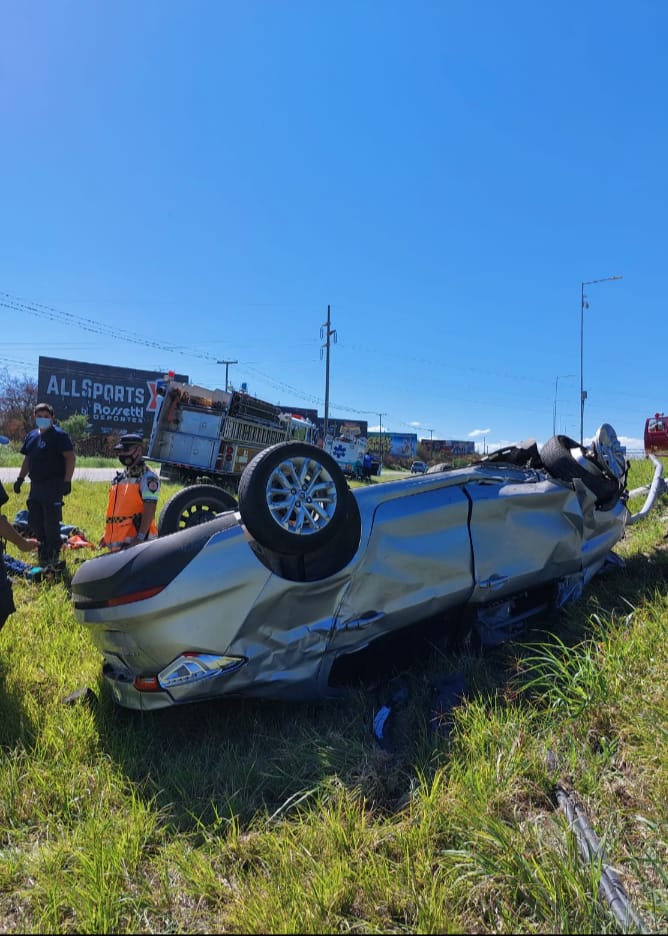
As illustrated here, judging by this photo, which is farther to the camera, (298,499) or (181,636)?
(298,499)

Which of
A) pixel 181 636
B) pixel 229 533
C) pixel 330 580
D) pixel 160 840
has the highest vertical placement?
pixel 229 533

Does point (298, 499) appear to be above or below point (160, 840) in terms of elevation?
above

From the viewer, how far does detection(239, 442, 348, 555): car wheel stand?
225 cm

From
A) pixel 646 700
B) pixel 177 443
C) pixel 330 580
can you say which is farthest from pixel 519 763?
pixel 177 443

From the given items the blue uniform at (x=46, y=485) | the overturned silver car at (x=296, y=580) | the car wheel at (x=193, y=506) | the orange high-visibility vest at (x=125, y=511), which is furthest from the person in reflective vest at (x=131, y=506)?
the overturned silver car at (x=296, y=580)

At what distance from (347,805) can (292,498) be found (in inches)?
47.9

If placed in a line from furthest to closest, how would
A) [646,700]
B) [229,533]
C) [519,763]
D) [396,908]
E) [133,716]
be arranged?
[133,716]
[229,533]
[646,700]
[519,763]
[396,908]

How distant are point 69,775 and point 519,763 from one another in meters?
1.78

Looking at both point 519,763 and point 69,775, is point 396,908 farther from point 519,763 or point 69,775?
point 69,775

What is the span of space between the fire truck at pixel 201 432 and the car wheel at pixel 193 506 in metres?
12.2

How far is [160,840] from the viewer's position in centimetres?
179

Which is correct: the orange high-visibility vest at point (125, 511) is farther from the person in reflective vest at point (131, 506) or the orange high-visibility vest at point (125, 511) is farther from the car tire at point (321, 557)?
the car tire at point (321, 557)

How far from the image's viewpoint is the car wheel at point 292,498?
225cm

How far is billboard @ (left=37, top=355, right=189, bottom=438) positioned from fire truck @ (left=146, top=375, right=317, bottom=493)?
2459 centimetres
